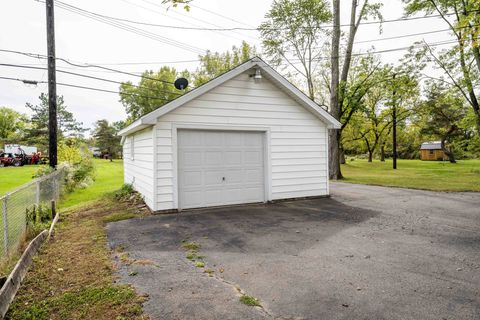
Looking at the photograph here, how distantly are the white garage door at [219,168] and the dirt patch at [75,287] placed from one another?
286cm

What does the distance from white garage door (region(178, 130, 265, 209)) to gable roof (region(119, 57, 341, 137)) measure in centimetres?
85

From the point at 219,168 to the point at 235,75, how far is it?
9.01 feet

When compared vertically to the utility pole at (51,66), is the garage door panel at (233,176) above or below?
below

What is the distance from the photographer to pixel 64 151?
16234 millimetres

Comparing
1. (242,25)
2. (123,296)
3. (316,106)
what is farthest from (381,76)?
(123,296)

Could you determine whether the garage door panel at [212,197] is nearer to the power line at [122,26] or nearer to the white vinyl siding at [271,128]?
the white vinyl siding at [271,128]

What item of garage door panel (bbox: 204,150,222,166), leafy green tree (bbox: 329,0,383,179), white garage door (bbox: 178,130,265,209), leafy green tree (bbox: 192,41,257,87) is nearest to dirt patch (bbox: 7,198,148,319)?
white garage door (bbox: 178,130,265,209)

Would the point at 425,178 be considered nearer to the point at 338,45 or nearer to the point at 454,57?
the point at 454,57

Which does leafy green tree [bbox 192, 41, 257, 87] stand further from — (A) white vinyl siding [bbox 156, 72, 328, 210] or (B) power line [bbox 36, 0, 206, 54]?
(A) white vinyl siding [bbox 156, 72, 328, 210]

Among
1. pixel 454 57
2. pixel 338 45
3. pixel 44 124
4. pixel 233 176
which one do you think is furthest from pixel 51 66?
pixel 44 124

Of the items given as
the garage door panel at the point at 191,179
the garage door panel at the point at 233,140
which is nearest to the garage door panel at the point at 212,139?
the garage door panel at the point at 233,140

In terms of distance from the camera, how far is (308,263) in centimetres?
420

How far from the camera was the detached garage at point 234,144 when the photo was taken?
7.70 metres

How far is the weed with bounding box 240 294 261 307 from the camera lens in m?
3.02
